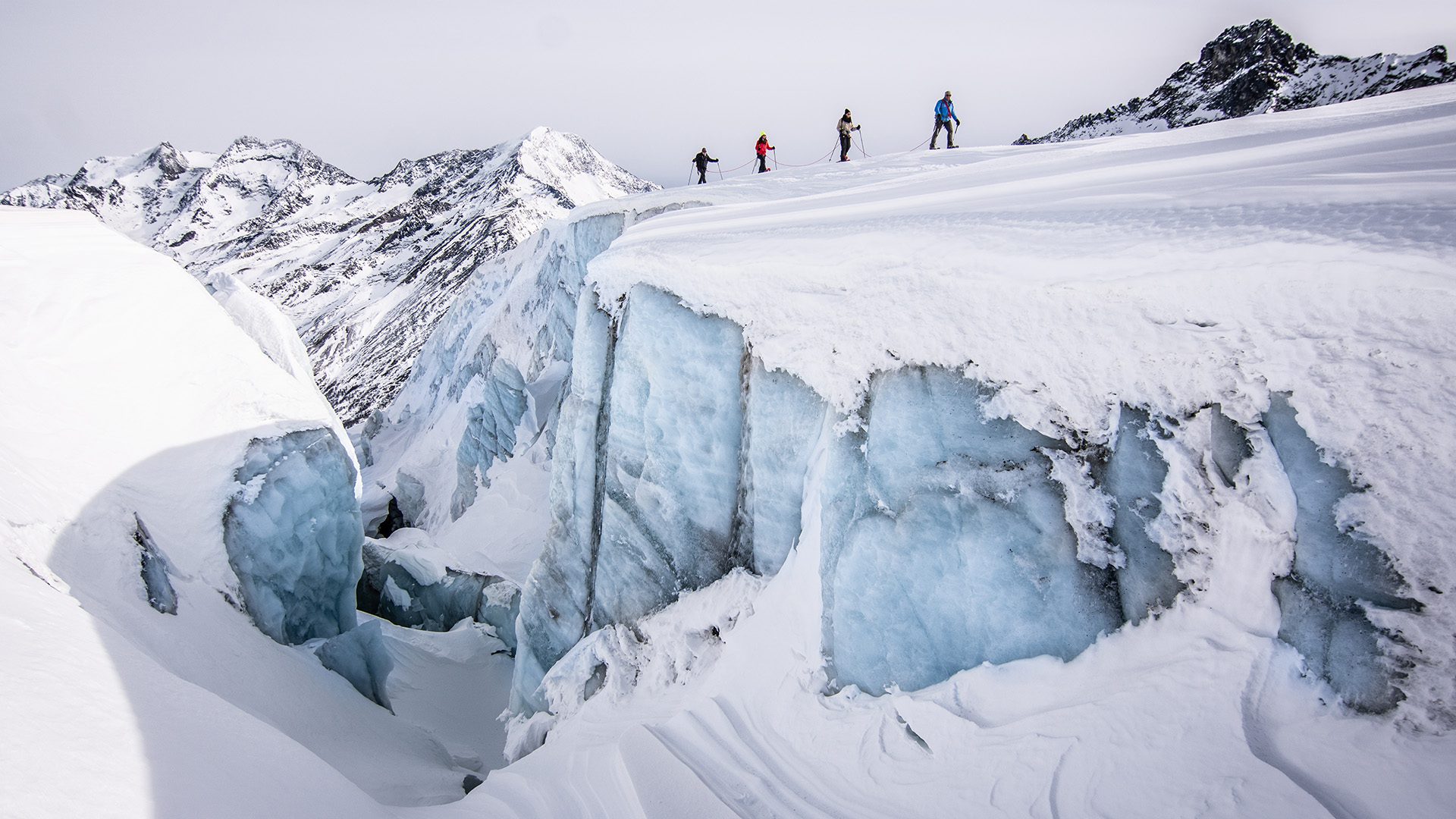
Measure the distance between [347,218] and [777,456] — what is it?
72.2m

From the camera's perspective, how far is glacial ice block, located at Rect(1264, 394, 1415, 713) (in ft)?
7.73

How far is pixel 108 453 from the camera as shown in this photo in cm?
612

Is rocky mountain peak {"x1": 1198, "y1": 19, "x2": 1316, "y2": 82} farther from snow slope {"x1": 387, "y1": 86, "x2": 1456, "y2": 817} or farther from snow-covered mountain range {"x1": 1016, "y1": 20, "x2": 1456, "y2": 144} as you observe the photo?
snow slope {"x1": 387, "y1": 86, "x2": 1456, "y2": 817}

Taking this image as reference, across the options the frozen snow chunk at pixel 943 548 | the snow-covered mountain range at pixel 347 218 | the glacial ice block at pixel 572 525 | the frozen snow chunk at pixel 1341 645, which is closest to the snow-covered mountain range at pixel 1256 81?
the glacial ice block at pixel 572 525

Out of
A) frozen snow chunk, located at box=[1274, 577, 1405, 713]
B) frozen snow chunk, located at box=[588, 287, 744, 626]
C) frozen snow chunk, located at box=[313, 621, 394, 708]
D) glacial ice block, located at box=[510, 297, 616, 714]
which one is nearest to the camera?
frozen snow chunk, located at box=[1274, 577, 1405, 713]

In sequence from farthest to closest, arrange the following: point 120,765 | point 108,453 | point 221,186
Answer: point 221,186 → point 108,453 → point 120,765

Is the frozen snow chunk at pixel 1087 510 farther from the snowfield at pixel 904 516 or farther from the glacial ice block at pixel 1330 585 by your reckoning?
the glacial ice block at pixel 1330 585

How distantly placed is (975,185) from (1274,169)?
2140 mm

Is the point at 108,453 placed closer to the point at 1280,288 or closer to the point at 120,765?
the point at 120,765

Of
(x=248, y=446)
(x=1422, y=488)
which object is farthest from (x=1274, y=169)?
(x=248, y=446)

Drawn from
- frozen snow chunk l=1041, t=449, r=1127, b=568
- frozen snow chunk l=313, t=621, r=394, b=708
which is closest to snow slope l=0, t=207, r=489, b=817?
frozen snow chunk l=313, t=621, r=394, b=708

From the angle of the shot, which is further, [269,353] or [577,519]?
[269,353]

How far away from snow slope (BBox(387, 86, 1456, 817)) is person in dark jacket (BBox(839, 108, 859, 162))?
5.36m

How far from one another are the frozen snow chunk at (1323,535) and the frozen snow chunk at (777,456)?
8.04 ft
